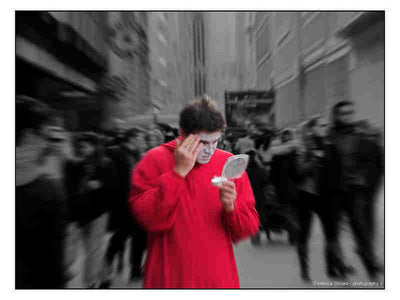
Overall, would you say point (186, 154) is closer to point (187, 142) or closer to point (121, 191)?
point (187, 142)

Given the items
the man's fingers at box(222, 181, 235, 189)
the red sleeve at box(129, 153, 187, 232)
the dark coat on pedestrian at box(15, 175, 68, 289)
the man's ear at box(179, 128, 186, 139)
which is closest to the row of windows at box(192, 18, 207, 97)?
the man's ear at box(179, 128, 186, 139)

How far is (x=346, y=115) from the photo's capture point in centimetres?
196

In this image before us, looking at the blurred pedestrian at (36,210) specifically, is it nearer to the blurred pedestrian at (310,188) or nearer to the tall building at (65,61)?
the tall building at (65,61)

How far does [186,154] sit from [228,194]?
349 millimetres

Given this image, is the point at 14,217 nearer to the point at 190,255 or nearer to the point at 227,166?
the point at 190,255

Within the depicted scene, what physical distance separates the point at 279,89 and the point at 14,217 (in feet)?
7.27

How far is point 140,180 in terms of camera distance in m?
1.73

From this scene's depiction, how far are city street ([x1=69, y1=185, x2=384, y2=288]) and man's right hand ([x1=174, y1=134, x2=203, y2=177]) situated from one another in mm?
859

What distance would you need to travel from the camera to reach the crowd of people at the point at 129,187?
1938 millimetres

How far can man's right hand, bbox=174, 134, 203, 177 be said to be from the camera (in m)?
1.53

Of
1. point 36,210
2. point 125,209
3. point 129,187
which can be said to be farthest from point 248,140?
point 36,210

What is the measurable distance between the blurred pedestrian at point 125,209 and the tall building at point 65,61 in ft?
0.93

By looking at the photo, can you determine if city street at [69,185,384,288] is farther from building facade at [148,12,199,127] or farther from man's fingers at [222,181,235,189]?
building facade at [148,12,199,127]

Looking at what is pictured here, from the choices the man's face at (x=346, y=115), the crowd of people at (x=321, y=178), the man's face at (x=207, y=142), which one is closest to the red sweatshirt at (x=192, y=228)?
the man's face at (x=207, y=142)
